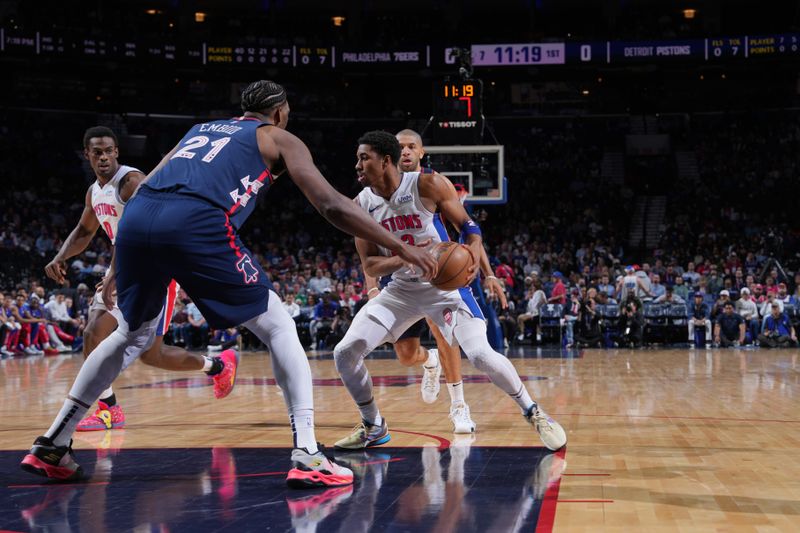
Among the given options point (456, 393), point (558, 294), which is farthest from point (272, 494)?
point (558, 294)

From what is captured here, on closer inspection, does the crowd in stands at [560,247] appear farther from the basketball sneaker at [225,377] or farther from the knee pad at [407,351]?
the basketball sneaker at [225,377]

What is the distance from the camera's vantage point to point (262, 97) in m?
4.29

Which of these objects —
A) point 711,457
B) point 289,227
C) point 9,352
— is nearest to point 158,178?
point 711,457

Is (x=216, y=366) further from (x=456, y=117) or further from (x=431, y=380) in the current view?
(x=456, y=117)

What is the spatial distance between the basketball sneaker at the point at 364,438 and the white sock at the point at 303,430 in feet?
3.75

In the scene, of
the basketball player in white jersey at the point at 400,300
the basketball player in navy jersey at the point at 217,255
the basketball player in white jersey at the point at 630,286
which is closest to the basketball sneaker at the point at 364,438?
the basketball player in white jersey at the point at 400,300

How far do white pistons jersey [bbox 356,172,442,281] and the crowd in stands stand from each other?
25.7 feet

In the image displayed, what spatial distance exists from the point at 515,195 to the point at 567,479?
79.4 ft

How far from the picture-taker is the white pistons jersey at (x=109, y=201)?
6.00 metres

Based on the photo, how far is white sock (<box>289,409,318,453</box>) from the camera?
399cm

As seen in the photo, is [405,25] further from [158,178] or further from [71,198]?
[158,178]

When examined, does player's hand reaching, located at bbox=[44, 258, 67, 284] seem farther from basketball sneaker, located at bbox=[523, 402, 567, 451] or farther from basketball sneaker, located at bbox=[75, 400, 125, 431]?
basketball sneaker, located at bbox=[523, 402, 567, 451]

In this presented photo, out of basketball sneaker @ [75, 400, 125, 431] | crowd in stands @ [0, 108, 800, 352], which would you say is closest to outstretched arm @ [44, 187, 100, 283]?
basketball sneaker @ [75, 400, 125, 431]

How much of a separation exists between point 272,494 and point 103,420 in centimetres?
276
